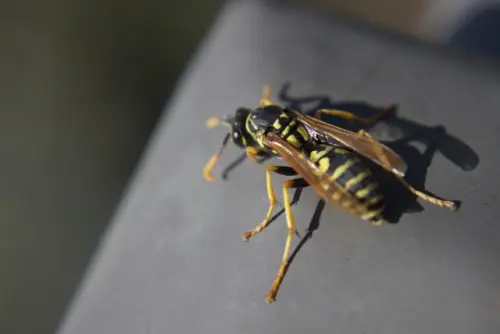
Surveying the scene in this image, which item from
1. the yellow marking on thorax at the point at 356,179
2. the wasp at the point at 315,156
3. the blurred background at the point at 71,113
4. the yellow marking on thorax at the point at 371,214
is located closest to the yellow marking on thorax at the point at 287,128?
the wasp at the point at 315,156

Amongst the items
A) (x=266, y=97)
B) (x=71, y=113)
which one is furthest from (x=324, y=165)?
(x=71, y=113)

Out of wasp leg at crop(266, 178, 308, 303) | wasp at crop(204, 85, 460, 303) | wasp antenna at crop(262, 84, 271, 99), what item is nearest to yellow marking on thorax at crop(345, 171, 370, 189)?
wasp at crop(204, 85, 460, 303)

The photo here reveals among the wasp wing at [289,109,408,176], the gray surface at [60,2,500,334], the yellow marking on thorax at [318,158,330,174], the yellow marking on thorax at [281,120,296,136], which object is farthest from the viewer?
the yellow marking on thorax at [281,120,296,136]

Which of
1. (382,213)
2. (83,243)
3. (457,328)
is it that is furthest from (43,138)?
(457,328)

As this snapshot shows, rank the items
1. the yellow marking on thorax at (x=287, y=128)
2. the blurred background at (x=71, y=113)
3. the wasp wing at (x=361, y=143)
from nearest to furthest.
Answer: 1. the wasp wing at (x=361, y=143)
2. the yellow marking on thorax at (x=287, y=128)
3. the blurred background at (x=71, y=113)

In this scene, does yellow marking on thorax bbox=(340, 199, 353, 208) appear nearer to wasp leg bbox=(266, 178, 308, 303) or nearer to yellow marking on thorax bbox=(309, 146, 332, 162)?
wasp leg bbox=(266, 178, 308, 303)

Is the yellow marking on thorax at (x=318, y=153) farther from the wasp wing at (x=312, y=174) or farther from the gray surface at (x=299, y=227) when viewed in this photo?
the gray surface at (x=299, y=227)
